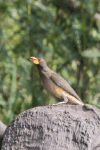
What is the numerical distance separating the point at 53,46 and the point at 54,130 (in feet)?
5.30

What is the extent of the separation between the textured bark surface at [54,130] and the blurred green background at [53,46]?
1288 millimetres

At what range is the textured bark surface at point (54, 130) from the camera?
1.04 metres

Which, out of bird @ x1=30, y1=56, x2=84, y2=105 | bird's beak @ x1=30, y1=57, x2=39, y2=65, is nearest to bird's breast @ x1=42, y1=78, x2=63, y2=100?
bird @ x1=30, y1=56, x2=84, y2=105

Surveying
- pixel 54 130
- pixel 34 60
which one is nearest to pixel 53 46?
pixel 34 60

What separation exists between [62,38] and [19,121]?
5.45 ft

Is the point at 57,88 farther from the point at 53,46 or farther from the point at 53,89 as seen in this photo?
the point at 53,46

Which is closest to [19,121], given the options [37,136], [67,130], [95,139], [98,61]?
[37,136]

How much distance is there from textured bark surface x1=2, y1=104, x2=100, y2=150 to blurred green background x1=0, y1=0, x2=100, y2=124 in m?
1.29

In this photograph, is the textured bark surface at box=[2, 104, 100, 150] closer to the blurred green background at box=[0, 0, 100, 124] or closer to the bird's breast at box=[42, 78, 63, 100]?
the bird's breast at box=[42, 78, 63, 100]

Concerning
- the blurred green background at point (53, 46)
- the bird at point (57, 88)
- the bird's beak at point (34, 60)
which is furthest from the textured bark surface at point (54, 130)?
the blurred green background at point (53, 46)

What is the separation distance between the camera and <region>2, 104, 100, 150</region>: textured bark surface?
3.40 ft

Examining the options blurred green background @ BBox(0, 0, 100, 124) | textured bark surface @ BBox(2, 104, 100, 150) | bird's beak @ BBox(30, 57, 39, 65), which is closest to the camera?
textured bark surface @ BBox(2, 104, 100, 150)

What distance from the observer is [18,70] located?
2.56m

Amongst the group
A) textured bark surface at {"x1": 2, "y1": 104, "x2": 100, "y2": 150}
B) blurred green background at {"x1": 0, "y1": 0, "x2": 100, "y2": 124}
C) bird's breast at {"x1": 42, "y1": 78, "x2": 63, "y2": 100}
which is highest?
blurred green background at {"x1": 0, "y1": 0, "x2": 100, "y2": 124}
